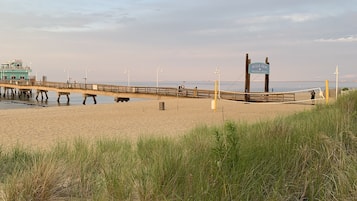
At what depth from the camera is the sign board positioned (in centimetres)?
3031

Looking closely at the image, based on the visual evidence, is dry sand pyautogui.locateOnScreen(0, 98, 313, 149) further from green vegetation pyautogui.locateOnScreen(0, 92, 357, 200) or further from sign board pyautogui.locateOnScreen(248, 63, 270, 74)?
sign board pyautogui.locateOnScreen(248, 63, 270, 74)

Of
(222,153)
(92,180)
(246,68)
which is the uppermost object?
(246,68)

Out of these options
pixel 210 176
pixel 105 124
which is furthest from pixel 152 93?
pixel 210 176

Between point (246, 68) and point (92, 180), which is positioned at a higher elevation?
point (246, 68)

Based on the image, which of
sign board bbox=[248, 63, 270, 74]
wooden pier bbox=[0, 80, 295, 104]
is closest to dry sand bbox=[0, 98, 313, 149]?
sign board bbox=[248, 63, 270, 74]

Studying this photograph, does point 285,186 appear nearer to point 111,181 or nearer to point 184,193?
point 184,193

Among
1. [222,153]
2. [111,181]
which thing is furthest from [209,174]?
[111,181]

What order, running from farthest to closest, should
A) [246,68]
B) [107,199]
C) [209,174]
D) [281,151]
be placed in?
1. [246,68]
2. [281,151]
3. [209,174]
4. [107,199]

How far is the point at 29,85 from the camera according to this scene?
66.0 m

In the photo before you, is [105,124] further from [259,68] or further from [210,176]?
[259,68]

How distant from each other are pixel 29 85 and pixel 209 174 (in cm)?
6846

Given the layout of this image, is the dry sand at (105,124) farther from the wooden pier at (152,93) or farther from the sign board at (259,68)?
the wooden pier at (152,93)

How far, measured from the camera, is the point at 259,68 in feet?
100

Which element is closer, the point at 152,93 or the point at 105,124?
the point at 105,124
